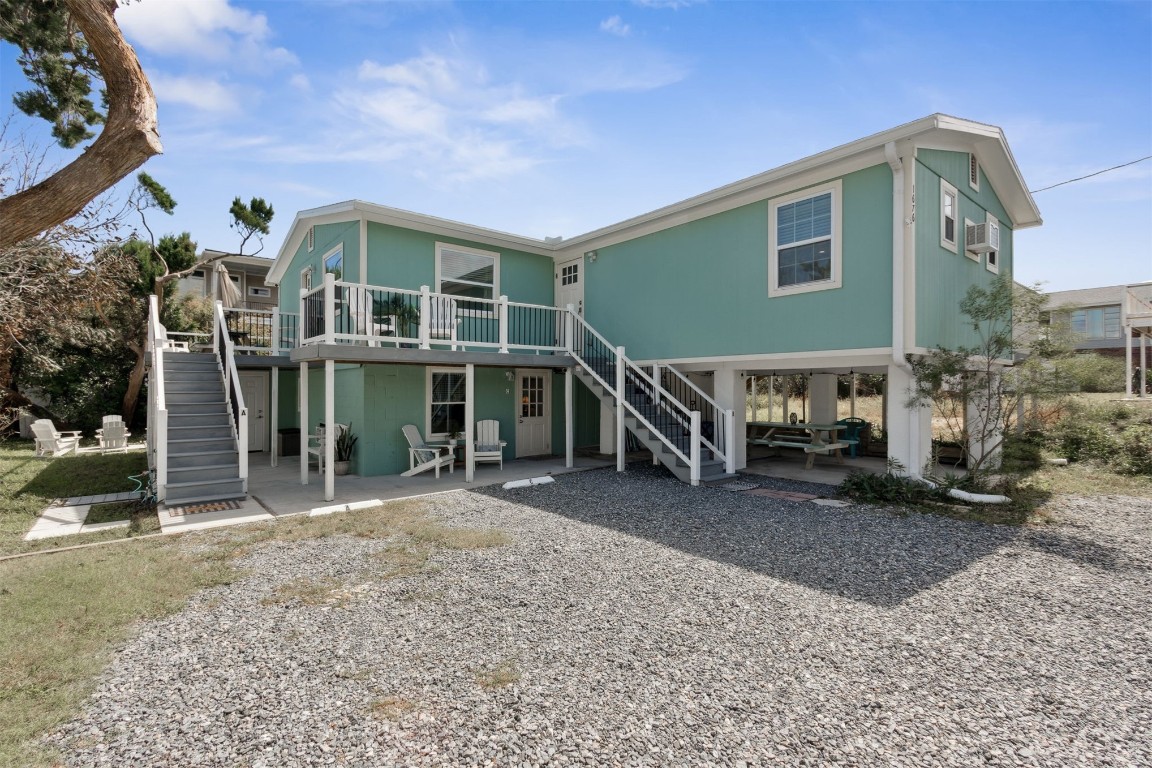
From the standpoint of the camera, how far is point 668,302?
35.4 ft

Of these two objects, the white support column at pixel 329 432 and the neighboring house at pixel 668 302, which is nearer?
the white support column at pixel 329 432

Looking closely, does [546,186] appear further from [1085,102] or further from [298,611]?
[1085,102]

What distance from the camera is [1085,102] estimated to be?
1039 centimetres

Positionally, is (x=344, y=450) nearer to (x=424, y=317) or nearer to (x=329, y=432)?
(x=329, y=432)

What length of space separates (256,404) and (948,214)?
617 inches

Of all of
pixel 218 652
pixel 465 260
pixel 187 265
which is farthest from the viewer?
pixel 187 265

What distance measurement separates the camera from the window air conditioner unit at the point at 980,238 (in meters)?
9.14

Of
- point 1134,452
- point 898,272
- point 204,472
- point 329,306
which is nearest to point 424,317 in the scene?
point 329,306

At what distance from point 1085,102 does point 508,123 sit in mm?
10895

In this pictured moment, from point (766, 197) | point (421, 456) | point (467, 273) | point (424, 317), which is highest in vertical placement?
point (766, 197)

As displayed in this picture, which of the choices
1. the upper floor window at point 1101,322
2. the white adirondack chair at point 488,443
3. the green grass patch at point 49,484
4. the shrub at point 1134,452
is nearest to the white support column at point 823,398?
the shrub at point 1134,452

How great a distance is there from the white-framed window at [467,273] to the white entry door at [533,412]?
1798 millimetres

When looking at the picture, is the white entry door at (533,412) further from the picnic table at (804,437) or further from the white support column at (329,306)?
the picnic table at (804,437)

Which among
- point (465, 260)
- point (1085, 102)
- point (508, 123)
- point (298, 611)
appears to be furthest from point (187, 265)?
point (1085, 102)
